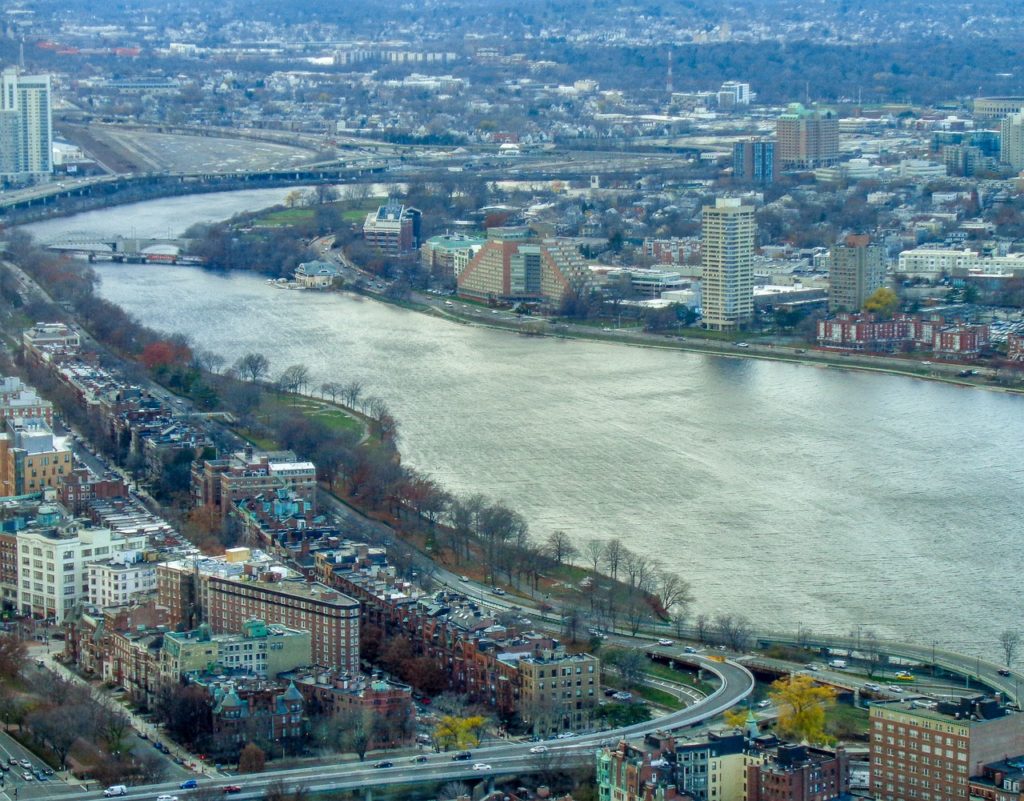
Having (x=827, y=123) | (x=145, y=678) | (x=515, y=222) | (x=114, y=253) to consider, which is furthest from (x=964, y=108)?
(x=145, y=678)

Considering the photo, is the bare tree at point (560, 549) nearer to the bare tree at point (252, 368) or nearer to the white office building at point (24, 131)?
the bare tree at point (252, 368)

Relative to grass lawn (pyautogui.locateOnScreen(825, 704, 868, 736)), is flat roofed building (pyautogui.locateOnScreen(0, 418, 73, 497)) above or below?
above

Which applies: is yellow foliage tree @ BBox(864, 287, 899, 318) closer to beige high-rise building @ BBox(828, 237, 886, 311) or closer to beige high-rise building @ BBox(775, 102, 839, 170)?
beige high-rise building @ BBox(828, 237, 886, 311)

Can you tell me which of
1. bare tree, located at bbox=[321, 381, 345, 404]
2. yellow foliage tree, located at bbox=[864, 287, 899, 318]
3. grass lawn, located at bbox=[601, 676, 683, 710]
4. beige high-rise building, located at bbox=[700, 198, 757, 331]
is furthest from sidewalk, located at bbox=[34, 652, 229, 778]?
yellow foliage tree, located at bbox=[864, 287, 899, 318]

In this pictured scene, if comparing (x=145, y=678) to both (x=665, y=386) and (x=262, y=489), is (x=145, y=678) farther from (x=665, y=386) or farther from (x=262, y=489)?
(x=665, y=386)

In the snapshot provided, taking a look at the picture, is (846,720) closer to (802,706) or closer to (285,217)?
(802,706)

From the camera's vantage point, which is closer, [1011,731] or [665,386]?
[1011,731]

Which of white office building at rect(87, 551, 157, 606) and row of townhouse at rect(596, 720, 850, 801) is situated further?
white office building at rect(87, 551, 157, 606)

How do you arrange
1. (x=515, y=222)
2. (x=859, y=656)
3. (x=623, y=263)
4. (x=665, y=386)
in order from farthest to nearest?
(x=515, y=222)
(x=623, y=263)
(x=665, y=386)
(x=859, y=656)
